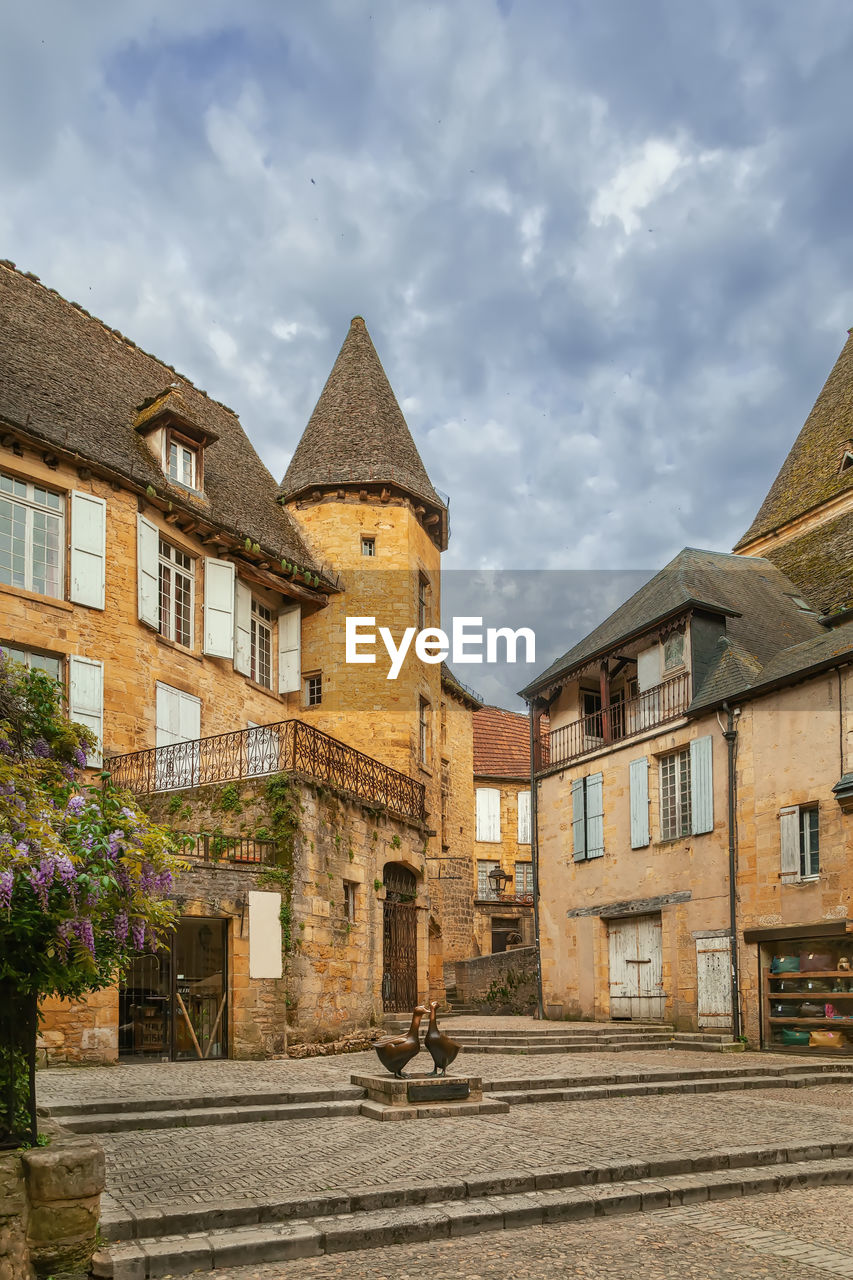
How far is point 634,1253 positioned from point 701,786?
41.7ft

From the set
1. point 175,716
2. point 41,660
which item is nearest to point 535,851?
point 175,716

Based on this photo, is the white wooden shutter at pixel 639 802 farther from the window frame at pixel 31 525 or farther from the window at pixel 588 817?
the window frame at pixel 31 525

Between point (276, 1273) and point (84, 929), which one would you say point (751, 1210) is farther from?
point (84, 929)

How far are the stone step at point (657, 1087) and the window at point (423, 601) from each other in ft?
42.3

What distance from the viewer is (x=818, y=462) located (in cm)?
2742

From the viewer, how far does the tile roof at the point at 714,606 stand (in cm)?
1942

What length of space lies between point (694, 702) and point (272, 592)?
27.8 feet

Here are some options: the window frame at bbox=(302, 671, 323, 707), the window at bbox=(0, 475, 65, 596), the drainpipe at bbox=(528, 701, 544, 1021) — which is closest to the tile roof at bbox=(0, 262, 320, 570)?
the window at bbox=(0, 475, 65, 596)

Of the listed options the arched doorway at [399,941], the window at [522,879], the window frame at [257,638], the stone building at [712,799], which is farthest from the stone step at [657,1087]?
the window at [522,879]

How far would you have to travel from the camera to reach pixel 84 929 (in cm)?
500

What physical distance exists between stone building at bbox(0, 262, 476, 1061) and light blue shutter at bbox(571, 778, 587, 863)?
127 inches

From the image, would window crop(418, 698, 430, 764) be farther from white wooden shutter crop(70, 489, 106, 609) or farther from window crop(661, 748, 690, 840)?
white wooden shutter crop(70, 489, 106, 609)

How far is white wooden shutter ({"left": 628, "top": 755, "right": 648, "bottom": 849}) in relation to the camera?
19375 mm

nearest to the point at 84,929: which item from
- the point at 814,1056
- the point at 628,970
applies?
the point at 814,1056
